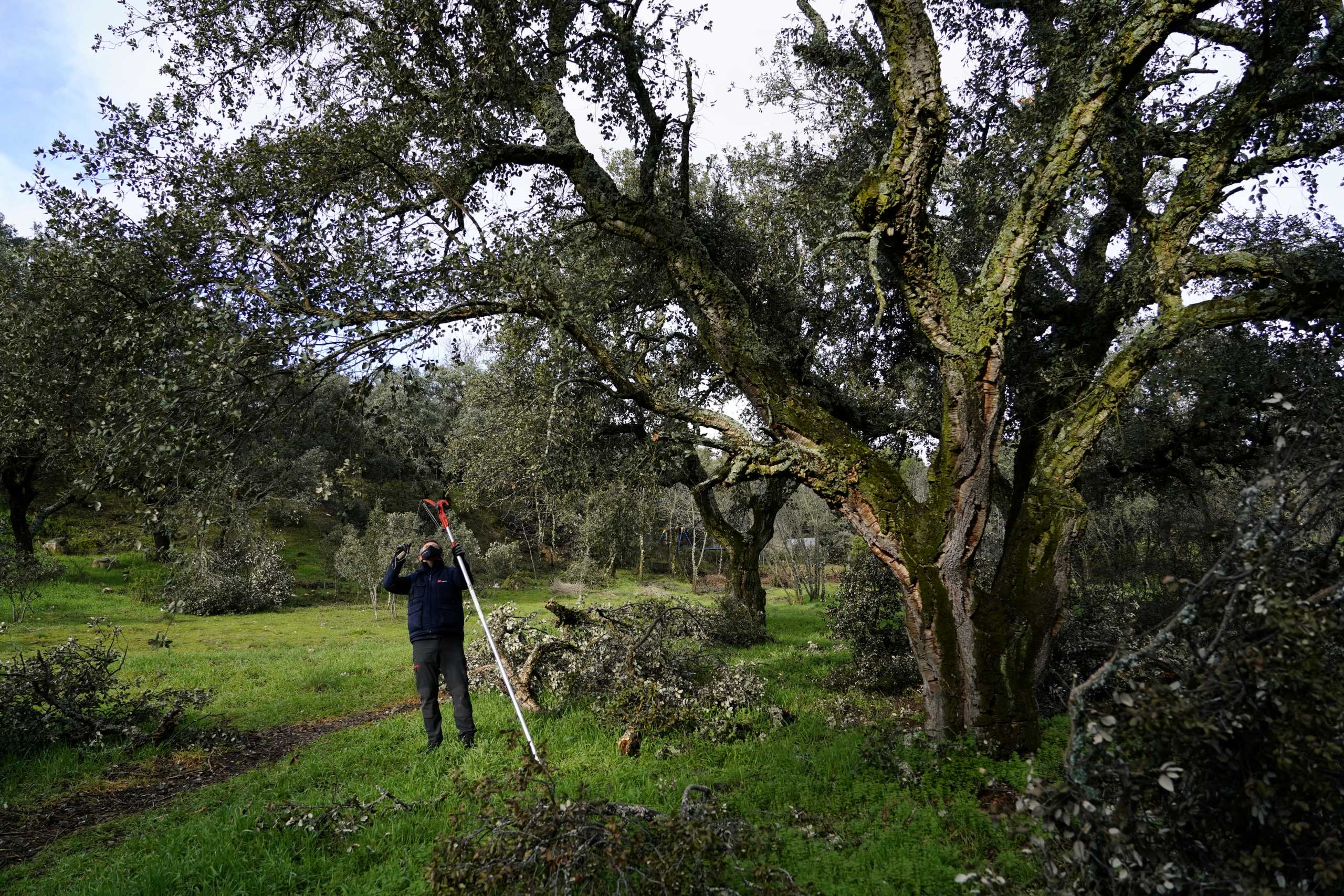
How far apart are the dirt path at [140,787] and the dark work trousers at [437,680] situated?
207cm

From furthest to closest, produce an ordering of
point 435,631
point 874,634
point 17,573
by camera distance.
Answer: point 874,634 → point 17,573 → point 435,631

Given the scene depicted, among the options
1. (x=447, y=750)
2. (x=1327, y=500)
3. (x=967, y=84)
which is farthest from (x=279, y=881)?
(x=967, y=84)

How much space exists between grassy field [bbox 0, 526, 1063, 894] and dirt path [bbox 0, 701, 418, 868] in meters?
0.25

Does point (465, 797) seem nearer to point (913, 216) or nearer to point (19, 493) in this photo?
point (913, 216)

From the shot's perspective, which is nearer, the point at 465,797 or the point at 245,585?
the point at 465,797

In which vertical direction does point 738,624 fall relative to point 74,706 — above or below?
below

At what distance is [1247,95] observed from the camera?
6434mm

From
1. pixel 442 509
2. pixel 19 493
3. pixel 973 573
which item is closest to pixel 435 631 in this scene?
pixel 442 509

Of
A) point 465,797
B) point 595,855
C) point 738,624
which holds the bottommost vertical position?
point 738,624

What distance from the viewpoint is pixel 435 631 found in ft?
25.5

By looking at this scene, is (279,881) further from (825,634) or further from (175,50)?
(825,634)

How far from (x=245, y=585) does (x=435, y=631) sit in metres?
22.1

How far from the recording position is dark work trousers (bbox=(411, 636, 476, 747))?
24.5 ft

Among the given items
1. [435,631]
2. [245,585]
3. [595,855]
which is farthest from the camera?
[245,585]
